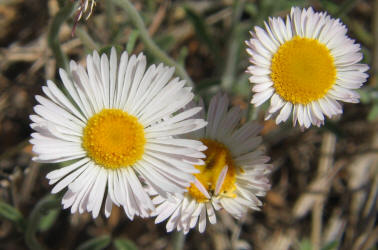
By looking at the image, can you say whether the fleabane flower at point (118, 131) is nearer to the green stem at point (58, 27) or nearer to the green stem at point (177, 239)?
the green stem at point (58, 27)

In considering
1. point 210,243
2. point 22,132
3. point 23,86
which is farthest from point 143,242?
point 23,86

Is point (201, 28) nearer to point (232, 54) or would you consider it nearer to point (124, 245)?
point (232, 54)

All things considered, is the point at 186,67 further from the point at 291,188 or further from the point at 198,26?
the point at 291,188

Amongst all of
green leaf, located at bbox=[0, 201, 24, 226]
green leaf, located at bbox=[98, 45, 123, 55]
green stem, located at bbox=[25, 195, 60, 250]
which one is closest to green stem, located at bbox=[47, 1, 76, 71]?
green leaf, located at bbox=[98, 45, 123, 55]

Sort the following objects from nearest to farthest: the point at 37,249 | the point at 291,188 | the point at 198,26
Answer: the point at 37,249, the point at 198,26, the point at 291,188

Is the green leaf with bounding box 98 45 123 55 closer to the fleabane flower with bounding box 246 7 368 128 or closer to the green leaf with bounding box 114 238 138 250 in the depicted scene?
the fleabane flower with bounding box 246 7 368 128

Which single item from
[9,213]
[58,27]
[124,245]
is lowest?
[124,245]

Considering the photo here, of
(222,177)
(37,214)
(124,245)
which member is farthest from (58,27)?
(124,245)
